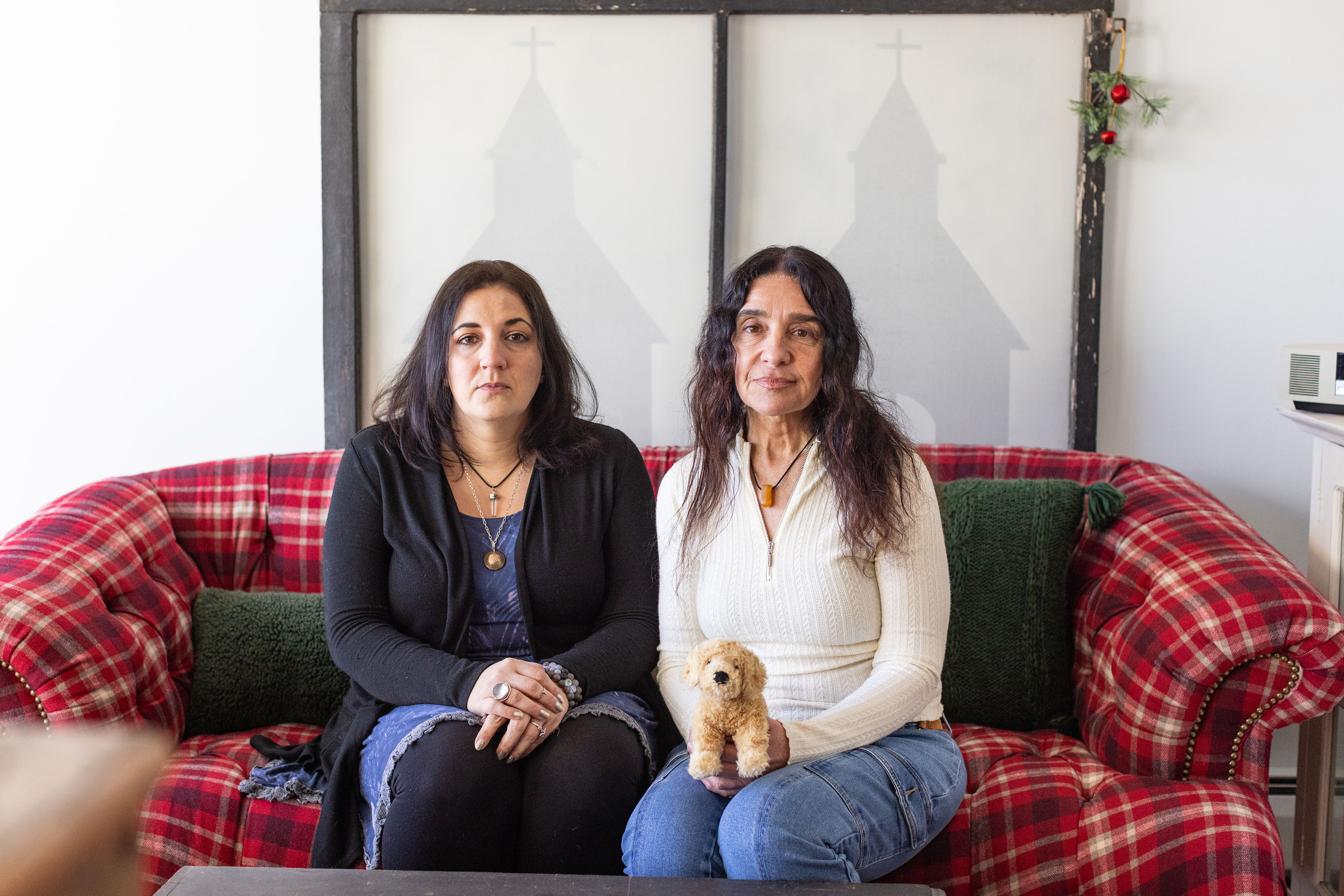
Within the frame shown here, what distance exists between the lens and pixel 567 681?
1.45 m

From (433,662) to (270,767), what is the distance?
0.36 m

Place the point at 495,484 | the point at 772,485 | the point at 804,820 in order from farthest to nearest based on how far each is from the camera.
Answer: the point at 495,484 < the point at 772,485 < the point at 804,820

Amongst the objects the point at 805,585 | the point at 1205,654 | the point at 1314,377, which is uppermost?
the point at 1314,377

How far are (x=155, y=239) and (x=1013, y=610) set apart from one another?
2.03 m

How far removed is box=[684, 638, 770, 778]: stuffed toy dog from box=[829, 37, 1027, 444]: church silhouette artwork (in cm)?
115

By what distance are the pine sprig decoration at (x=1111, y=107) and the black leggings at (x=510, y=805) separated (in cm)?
165

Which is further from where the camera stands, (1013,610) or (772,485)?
(1013,610)

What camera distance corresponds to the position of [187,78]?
223cm

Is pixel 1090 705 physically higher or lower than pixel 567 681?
lower

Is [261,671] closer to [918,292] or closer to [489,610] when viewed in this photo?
[489,610]

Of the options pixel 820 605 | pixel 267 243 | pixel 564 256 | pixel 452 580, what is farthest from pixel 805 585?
pixel 267 243

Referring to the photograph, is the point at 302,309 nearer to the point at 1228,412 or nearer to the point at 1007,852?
the point at 1007,852

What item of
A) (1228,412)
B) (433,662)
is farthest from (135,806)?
(1228,412)

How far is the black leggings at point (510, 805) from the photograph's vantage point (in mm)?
1289
